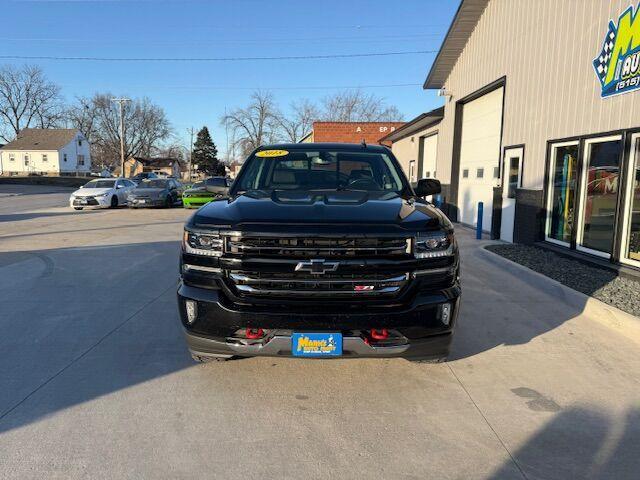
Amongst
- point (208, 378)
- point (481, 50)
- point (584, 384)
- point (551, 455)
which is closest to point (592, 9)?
point (481, 50)

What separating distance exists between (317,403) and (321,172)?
2334 mm

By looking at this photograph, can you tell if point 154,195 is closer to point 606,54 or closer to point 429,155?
point 429,155

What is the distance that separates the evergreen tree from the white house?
2801cm

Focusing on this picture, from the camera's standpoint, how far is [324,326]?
10.8 feet

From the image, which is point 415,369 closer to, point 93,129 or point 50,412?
point 50,412

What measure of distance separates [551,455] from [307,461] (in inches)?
57.2

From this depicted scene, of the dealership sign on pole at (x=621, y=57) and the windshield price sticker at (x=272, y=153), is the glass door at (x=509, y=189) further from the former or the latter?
the windshield price sticker at (x=272, y=153)

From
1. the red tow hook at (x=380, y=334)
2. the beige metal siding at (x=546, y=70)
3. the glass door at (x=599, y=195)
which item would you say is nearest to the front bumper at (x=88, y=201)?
the beige metal siding at (x=546, y=70)

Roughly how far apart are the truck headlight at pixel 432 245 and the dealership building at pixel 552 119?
16.2ft

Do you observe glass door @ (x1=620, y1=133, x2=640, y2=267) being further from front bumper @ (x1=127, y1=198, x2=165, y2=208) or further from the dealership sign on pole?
front bumper @ (x1=127, y1=198, x2=165, y2=208)

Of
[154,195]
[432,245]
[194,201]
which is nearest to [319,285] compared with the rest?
[432,245]

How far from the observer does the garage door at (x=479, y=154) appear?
13.1m

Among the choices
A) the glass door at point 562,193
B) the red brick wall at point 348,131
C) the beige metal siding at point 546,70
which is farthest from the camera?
the red brick wall at point 348,131

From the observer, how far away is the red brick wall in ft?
104
